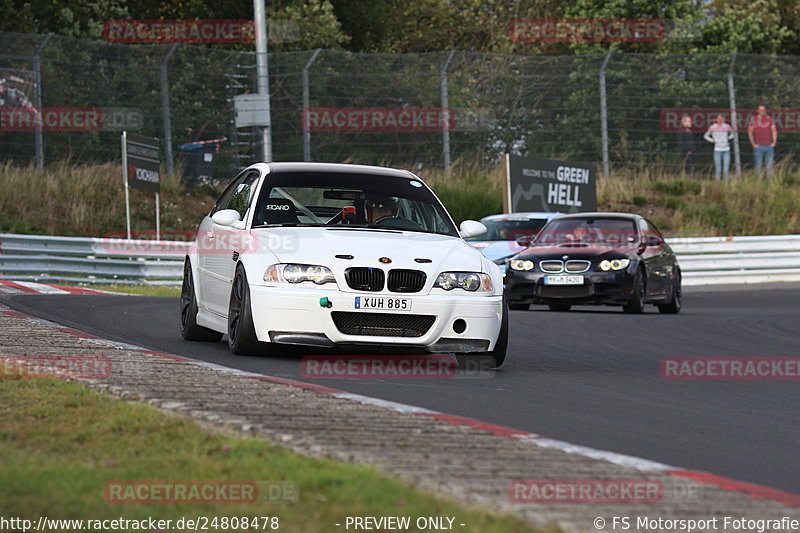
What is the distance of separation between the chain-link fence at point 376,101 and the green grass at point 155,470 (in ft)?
71.6

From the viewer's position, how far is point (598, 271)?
18891 millimetres

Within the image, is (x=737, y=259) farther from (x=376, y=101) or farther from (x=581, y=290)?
(x=581, y=290)

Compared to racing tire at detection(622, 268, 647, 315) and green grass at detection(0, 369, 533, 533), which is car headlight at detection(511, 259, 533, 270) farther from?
green grass at detection(0, 369, 533, 533)

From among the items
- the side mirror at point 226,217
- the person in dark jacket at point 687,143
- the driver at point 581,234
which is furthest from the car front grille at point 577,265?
the person in dark jacket at point 687,143

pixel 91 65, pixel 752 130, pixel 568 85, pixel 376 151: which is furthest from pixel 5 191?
pixel 752 130

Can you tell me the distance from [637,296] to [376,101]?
12.4 meters

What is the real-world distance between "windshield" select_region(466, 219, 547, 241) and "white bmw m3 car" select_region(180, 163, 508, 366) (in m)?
12.1

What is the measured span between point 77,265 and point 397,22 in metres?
24.7

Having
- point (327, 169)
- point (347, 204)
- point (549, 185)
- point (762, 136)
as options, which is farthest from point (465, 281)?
point (762, 136)

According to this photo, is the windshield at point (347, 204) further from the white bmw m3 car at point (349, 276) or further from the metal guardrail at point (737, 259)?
the metal guardrail at point (737, 259)

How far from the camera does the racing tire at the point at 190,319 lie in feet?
38.9

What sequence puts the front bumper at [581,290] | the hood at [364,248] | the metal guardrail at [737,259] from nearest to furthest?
the hood at [364,248] < the front bumper at [581,290] < the metal guardrail at [737,259]

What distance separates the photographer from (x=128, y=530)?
4512mm

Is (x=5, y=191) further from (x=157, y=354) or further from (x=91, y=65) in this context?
(x=157, y=354)
